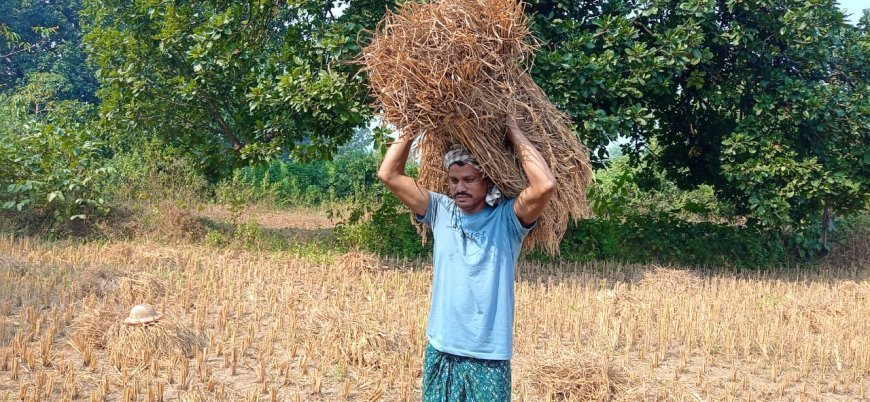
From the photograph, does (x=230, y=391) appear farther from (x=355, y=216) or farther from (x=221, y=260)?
(x=355, y=216)

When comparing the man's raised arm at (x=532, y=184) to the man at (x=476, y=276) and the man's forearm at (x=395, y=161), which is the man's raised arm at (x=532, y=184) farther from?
the man's forearm at (x=395, y=161)

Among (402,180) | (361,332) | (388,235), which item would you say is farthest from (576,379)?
(388,235)

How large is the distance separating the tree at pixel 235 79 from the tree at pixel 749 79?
8.06ft

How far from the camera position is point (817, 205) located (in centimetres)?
917

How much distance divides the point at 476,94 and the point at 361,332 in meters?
2.80

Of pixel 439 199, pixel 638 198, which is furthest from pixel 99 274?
pixel 638 198

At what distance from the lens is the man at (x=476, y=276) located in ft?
9.14

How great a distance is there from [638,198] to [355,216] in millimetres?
7010

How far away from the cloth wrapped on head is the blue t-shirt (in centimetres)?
4

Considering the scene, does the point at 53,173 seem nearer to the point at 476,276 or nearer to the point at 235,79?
the point at 235,79

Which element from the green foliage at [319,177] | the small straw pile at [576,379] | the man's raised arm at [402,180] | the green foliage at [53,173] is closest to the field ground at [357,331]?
the small straw pile at [576,379]

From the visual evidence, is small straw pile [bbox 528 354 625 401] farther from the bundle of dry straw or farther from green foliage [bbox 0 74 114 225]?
green foliage [bbox 0 74 114 225]

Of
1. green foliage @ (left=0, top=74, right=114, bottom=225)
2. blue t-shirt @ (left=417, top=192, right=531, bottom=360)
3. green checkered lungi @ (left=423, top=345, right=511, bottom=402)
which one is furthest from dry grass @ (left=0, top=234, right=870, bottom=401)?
blue t-shirt @ (left=417, top=192, right=531, bottom=360)

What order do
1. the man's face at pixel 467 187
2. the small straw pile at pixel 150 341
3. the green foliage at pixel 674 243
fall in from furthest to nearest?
1. the green foliage at pixel 674 243
2. the small straw pile at pixel 150 341
3. the man's face at pixel 467 187
